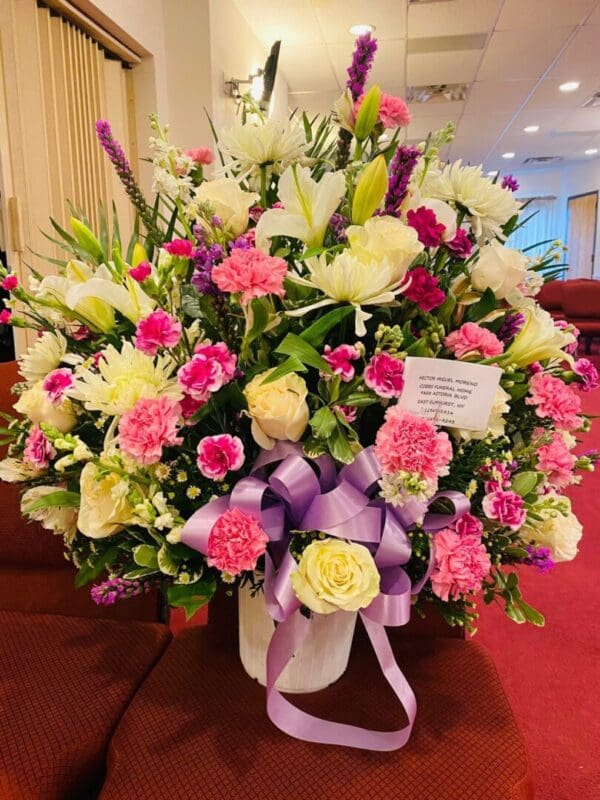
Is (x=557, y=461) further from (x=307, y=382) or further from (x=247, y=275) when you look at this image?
(x=247, y=275)

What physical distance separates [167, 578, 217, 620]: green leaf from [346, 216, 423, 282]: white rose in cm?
38

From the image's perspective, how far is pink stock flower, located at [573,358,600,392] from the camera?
2.33 feet

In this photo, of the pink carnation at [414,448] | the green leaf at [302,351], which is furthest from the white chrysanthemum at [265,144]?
the pink carnation at [414,448]

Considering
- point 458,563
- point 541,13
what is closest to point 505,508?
point 458,563

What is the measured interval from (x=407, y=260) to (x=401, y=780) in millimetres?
568

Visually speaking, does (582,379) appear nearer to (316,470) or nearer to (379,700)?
(316,470)

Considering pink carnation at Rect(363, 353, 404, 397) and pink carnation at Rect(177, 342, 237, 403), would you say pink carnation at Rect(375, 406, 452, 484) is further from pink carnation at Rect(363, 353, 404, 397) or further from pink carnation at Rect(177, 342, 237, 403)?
pink carnation at Rect(177, 342, 237, 403)

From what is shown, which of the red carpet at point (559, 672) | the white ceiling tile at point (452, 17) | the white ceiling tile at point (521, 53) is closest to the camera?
the red carpet at point (559, 672)

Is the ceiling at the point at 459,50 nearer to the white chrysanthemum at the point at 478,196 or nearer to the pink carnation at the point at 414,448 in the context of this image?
the white chrysanthemum at the point at 478,196

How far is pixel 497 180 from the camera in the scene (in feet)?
2.29

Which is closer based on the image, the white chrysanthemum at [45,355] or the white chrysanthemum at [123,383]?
the white chrysanthemum at [123,383]

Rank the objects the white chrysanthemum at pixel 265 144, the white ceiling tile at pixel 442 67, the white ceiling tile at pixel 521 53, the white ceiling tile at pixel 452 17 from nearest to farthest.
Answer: the white chrysanthemum at pixel 265 144 < the white ceiling tile at pixel 452 17 < the white ceiling tile at pixel 521 53 < the white ceiling tile at pixel 442 67

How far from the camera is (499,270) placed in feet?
2.06

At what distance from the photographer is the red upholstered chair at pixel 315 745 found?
66 cm
